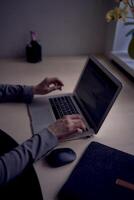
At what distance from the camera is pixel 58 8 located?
60.9 inches

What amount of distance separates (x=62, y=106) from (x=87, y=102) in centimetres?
11

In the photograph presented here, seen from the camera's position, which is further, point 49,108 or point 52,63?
point 52,63

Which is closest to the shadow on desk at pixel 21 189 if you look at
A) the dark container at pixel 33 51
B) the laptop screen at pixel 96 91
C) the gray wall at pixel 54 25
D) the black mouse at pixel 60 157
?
the black mouse at pixel 60 157

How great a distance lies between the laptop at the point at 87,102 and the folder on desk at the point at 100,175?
0.11 meters

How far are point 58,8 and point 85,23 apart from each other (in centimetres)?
21

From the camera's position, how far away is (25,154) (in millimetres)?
752

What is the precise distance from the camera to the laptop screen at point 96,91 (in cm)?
84

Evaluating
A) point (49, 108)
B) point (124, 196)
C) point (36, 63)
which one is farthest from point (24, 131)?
point (36, 63)

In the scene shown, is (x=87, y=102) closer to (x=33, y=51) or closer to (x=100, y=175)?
(x=100, y=175)

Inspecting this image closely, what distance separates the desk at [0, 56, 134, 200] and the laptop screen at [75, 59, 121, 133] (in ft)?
0.23

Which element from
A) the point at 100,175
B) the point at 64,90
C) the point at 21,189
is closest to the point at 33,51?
the point at 64,90

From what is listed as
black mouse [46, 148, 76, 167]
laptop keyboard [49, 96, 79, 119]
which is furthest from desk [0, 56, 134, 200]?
laptop keyboard [49, 96, 79, 119]

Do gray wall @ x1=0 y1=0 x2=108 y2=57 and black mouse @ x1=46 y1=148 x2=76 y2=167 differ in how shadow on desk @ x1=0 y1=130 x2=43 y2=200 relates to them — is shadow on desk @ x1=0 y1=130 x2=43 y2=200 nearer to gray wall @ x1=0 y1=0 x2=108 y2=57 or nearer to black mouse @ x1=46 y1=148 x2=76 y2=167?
black mouse @ x1=46 y1=148 x2=76 y2=167

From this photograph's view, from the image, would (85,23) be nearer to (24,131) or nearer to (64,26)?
(64,26)
